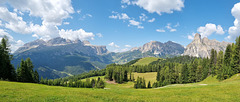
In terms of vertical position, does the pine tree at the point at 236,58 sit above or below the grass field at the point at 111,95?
above

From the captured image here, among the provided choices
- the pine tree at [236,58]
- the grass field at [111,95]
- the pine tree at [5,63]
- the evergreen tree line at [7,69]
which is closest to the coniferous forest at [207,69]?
the pine tree at [236,58]

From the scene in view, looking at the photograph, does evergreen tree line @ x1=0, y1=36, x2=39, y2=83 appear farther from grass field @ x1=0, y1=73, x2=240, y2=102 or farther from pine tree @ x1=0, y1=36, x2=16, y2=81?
grass field @ x1=0, y1=73, x2=240, y2=102

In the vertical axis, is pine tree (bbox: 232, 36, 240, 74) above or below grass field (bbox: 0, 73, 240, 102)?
above

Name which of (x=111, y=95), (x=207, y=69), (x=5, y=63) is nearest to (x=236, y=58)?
(x=207, y=69)

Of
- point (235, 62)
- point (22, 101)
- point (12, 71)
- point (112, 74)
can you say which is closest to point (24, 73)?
point (12, 71)

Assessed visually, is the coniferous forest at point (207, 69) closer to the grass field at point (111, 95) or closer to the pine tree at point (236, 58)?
the pine tree at point (236, 58)

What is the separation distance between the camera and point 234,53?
203 ft

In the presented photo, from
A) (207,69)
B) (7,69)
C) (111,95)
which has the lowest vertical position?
(111,95)

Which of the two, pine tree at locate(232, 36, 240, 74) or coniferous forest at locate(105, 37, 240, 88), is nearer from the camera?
pine tree at locate(232, 36, 240, 74)

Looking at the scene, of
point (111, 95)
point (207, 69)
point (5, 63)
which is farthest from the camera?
point (207, 69)

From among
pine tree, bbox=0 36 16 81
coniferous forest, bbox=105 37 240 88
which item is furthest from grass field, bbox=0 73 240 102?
coniferous forest, bbox=105 37 240 88

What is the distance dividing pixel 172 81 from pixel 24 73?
4300 inches

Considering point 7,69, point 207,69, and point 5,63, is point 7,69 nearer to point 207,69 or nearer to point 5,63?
point 5,63

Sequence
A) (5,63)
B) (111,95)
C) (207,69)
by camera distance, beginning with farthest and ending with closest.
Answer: (207,69), (5,63), (111,95)
